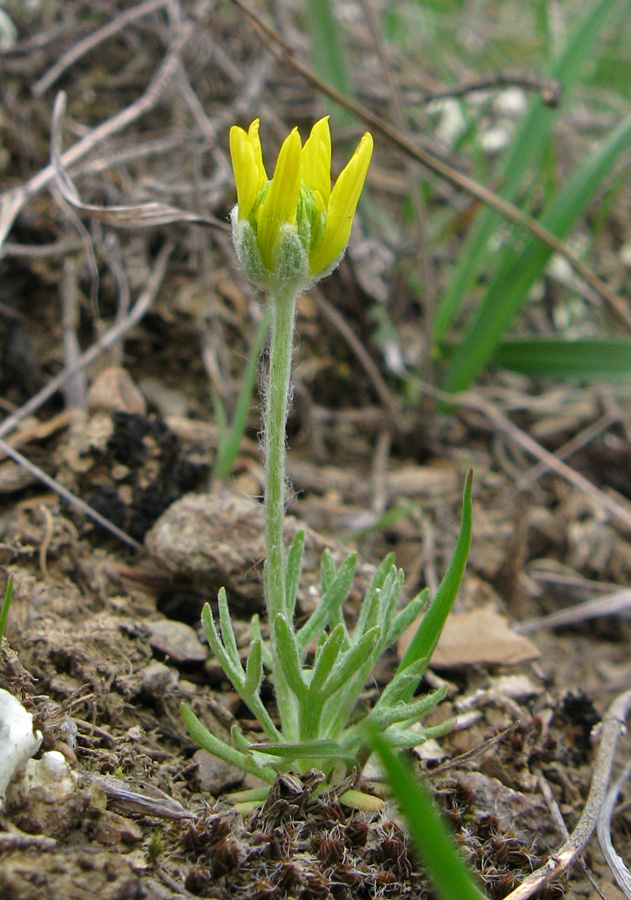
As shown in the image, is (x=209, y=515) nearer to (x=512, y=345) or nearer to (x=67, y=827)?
(x=67, y=827)

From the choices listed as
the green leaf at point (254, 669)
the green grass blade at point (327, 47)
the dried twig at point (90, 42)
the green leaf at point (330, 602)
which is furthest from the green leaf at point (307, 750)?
the green grass blade at point (327, 47)

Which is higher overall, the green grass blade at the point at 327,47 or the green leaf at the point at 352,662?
the green grass blade at the point at 327,47

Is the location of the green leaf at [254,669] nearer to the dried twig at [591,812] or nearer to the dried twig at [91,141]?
the dried twig at [591,812]

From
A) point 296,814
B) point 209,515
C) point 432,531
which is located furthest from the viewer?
point 432,531

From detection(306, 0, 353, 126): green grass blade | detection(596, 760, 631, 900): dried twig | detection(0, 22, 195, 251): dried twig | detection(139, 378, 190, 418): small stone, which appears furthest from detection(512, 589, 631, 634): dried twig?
detection(306, 0, 353, 126): green grass blade

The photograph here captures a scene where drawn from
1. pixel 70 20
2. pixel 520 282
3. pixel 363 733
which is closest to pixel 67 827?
pixel 363 733

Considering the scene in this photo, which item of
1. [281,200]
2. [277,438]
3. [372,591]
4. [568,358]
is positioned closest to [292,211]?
[281,200]

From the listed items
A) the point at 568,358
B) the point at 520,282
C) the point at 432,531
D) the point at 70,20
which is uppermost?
the point at 70,20
